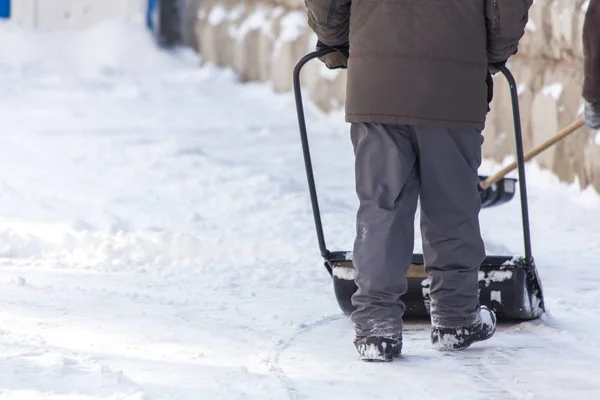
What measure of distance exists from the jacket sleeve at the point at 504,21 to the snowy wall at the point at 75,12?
1024 cm

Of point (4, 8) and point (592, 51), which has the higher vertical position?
point (592, 51)

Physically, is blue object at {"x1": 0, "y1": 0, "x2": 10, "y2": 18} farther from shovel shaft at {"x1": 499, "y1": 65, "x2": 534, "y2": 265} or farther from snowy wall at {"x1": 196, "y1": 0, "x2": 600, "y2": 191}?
shovel shaft at {"x1": 499, "y1": 65, "x2": 534, "y2": 265}

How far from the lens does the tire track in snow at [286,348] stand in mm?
3299

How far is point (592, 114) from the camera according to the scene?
4.72 metres

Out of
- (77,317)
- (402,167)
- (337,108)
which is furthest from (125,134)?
(402,167)

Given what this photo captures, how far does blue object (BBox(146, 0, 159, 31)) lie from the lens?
13.5 meters

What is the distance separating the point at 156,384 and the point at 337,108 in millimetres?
6517

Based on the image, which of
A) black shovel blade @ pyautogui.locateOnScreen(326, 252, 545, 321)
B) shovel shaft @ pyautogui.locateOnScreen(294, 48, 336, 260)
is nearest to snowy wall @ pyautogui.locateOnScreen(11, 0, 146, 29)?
shovel shaft @ pyautogui.locateOnScreen(294, 48, 336, 260)

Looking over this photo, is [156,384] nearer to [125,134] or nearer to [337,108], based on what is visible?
[125,134]

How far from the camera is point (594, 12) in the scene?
4457 mm

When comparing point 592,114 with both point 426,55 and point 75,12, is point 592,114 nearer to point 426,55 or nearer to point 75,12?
point 426,55

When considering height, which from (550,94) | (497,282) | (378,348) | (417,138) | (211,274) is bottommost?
(211,274)

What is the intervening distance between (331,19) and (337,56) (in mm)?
261

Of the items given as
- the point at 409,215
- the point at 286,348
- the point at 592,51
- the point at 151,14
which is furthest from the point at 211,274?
the point at 151,14
